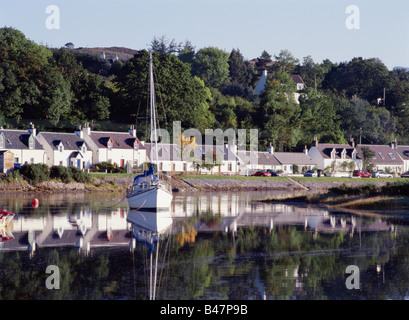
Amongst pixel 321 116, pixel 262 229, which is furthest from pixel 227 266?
pixel 321 116

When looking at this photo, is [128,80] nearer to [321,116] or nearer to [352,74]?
[321,116]

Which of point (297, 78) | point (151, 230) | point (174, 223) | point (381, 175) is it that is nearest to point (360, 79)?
point (297, 78)

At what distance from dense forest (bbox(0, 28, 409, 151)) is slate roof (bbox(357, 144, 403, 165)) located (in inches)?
258

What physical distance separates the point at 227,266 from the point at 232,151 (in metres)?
72.1

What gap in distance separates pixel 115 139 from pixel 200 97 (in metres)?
26.8

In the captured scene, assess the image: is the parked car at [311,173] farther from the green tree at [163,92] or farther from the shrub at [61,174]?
the shrub at [61,174]

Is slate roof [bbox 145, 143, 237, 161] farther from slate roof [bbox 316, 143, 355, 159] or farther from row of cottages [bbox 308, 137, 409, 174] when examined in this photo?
slate roof [bbox 316, 143, 355, 159]

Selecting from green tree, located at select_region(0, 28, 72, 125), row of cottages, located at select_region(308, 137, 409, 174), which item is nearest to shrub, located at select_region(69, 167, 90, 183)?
green tree, located at select_region(0, 28, 72, 125)

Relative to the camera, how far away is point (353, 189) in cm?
5622

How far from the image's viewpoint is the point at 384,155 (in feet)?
370

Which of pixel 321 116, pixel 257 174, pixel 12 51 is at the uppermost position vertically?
pixel 12 51

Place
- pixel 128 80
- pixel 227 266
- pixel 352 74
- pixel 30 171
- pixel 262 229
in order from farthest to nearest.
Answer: pixel 352 74
pixel 128 80
pixel 30 171
pixel 262 229
pixel 227 266

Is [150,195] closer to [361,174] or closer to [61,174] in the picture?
[61,174]

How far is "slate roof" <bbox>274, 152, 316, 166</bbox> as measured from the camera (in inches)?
3986
